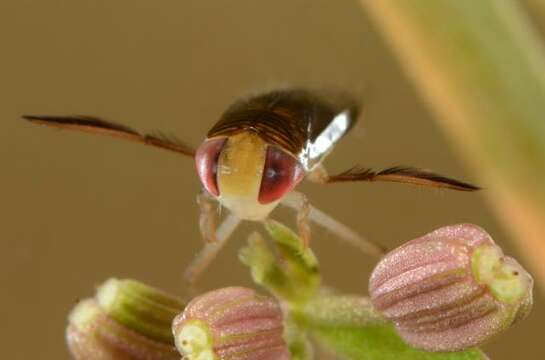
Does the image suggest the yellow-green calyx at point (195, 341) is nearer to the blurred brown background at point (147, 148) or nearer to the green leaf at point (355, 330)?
the green leaf at point (355, 330)

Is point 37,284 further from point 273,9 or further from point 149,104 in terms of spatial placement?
point 273,9

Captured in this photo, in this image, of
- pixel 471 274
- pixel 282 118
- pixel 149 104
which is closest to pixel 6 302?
pixel 149 104

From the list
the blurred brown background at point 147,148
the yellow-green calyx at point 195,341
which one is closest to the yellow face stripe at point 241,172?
the yellow-green calyx at point 195,341

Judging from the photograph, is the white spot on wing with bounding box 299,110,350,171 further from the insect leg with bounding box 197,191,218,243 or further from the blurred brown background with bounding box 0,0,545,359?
the blurred brown background with bounding box 0,0,545,359

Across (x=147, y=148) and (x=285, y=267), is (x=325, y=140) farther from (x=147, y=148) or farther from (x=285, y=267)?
(x=147, y=148)

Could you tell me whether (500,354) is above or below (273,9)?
below

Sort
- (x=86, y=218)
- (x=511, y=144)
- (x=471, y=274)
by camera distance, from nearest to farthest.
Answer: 1. (x=471, y=274)
2. (x=511, y=144)
3. (x=86, y=218)

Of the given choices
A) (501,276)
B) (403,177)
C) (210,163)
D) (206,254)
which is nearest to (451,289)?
(501,276)
